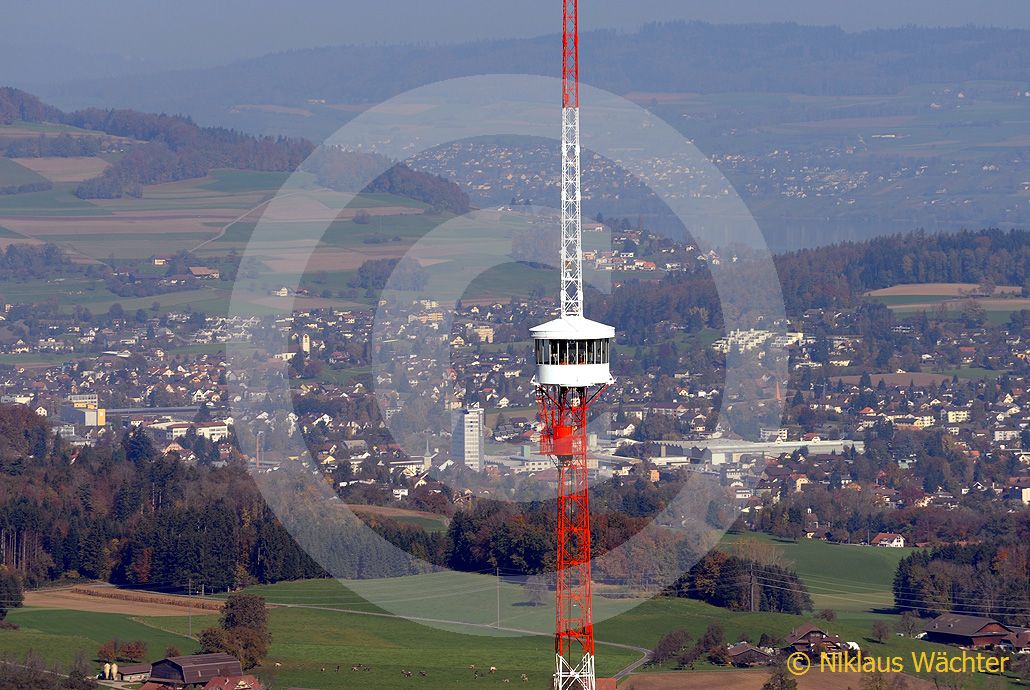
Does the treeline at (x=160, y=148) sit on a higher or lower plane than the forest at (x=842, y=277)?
higher

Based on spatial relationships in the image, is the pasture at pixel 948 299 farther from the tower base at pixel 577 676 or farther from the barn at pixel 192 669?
the tower base at pixel 577 676

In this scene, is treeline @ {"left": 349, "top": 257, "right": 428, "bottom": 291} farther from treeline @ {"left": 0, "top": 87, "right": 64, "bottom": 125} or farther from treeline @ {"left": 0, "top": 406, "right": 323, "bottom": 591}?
treeline @ {"left": 0, "top": 406, "right": 323, "bottom": 591}

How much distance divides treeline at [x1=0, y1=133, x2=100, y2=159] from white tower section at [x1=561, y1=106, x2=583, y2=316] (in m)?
150

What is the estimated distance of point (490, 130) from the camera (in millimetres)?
162375

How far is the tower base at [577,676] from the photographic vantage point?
117 ft

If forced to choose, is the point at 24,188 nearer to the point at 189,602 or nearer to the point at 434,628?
the point at 189,602

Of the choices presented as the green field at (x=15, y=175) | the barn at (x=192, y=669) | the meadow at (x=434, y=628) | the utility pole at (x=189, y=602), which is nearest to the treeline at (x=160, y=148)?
the green field at (x=15, y=175)

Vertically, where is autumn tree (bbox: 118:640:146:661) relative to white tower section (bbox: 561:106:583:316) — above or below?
below

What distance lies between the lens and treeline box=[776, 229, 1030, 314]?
5595 inches

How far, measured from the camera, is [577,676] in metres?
35.8

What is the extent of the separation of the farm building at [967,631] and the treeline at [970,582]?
840 mm

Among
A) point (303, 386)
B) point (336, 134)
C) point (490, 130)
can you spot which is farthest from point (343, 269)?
point (336, 134)

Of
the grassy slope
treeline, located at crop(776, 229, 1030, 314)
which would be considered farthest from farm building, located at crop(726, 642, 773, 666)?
treeline, located at crop(776, 229, 1030, 314)

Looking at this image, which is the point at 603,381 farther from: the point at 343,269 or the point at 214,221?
the point at 214,221
